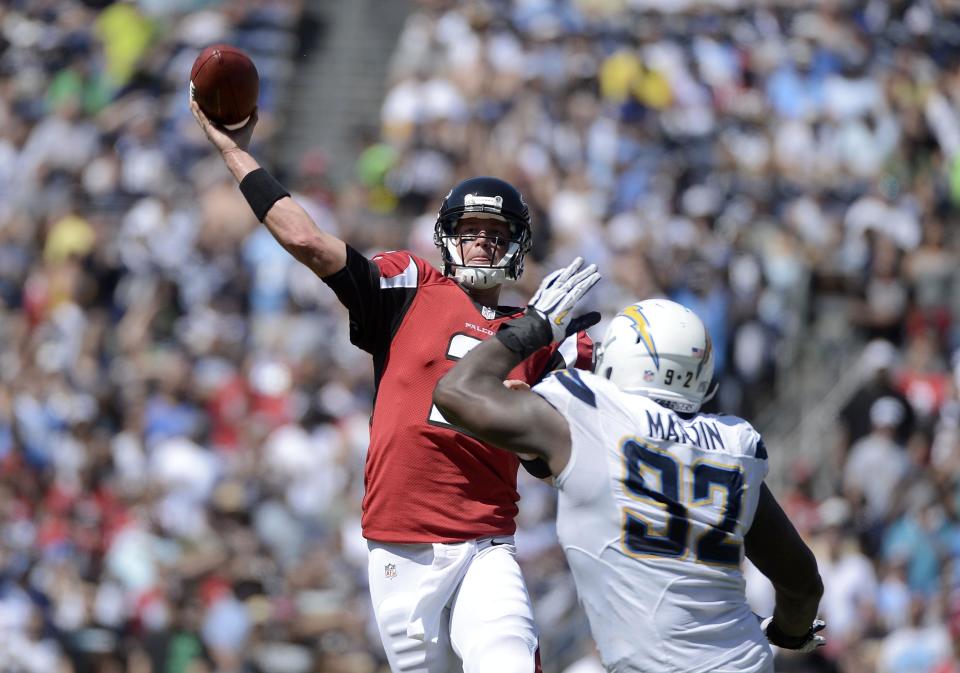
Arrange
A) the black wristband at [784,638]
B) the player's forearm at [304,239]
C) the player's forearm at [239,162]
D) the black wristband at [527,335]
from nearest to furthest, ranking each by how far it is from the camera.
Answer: the black wristband at [527,335]
the black wristband at [784,638]
the player's forearm at [304,239]
the player's forearm at [239,162]

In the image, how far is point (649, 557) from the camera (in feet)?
14.6

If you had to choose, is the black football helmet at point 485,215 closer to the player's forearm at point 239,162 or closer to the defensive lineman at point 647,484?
the player's forearm at point 239,162

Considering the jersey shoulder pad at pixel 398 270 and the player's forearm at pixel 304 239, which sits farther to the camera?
the jersey shoulder pad at pixel 398 270

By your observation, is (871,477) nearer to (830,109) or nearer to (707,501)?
(830,109)

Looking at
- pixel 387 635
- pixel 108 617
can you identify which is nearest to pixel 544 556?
pixel 108 617

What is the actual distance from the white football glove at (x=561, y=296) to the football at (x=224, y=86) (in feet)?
4.92

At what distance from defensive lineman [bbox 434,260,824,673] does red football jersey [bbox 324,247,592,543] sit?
0.83 meters

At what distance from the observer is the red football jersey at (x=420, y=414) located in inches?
215

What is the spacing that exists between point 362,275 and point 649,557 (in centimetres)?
160

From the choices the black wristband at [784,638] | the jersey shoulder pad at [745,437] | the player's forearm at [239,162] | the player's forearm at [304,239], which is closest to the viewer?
the jersey shoulder pad at [745,437]

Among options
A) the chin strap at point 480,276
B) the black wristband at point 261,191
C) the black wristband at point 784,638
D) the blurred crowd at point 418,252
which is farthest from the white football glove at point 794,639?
the blurred crowd at point 418,252

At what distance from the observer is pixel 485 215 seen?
5.73 m

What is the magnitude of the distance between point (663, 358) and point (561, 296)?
46 centimetres

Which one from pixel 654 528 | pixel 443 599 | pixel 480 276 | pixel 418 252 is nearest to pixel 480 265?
→ pixel 480 276
